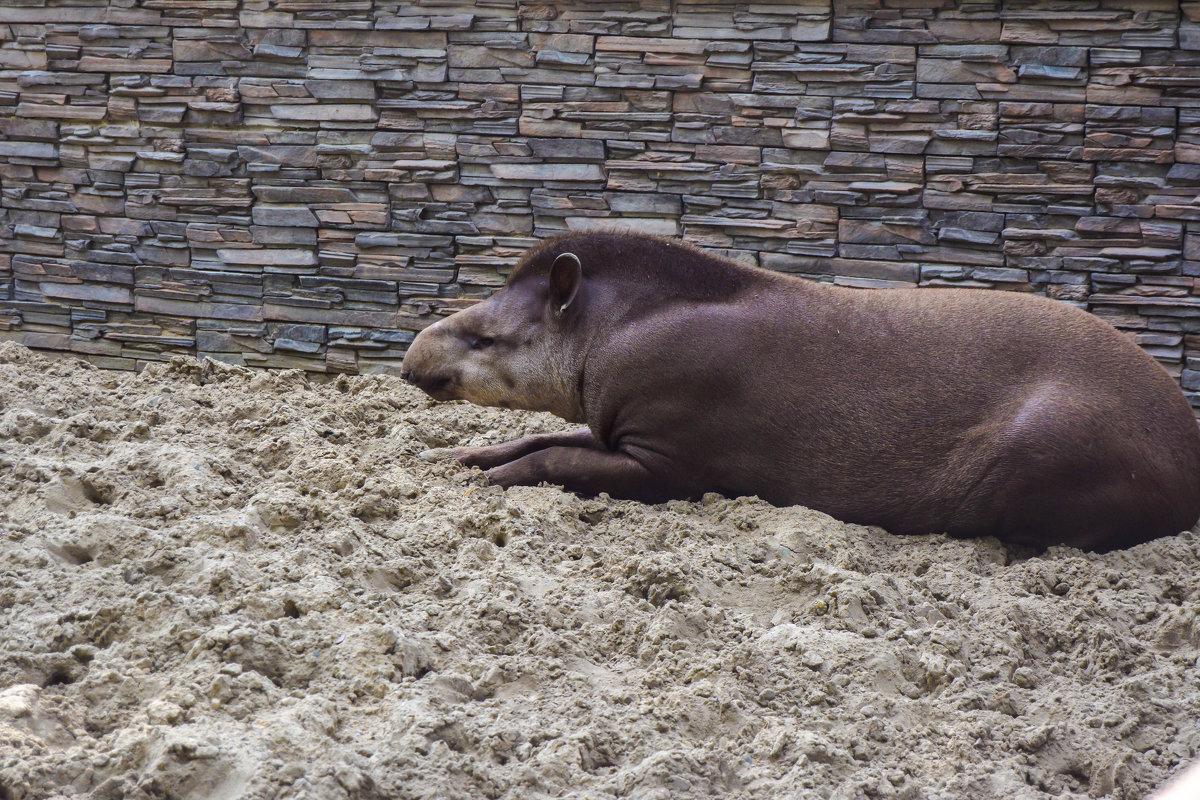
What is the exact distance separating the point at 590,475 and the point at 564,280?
2.66ft

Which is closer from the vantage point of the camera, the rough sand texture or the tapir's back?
the rough sand texture

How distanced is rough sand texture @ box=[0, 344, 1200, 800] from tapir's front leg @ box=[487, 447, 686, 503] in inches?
5.1

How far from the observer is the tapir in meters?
3.38

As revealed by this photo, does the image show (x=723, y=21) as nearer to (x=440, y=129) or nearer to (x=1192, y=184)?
(x=440, y=129)

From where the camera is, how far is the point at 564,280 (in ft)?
13.2

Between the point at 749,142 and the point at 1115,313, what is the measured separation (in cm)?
199

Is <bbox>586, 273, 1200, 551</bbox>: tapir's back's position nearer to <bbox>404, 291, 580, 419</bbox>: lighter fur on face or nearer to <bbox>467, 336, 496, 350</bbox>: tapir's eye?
<bbox>404, 291, 580, 419</bbox>: lighter fur on face

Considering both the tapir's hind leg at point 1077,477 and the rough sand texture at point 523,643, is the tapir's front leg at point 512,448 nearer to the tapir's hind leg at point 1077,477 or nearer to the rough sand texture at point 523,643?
the rough sand texture at point 523,643

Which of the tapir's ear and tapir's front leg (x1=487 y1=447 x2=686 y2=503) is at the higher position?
the tapir's ear

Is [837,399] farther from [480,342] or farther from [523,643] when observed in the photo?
[523,643]

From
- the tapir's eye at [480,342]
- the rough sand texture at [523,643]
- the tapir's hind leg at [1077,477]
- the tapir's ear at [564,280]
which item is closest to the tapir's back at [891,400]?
the tapir's hind leg at [1077,477]

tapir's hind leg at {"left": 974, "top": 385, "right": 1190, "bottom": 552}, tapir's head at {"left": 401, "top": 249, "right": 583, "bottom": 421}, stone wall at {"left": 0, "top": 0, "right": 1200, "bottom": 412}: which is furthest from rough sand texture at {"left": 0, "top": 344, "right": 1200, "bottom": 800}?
stone wall at {"left": 0, "top": 0, "right": 1200, "bottom": 412}

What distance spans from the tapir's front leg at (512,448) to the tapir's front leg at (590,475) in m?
0.16

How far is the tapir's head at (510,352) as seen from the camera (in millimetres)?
4094
